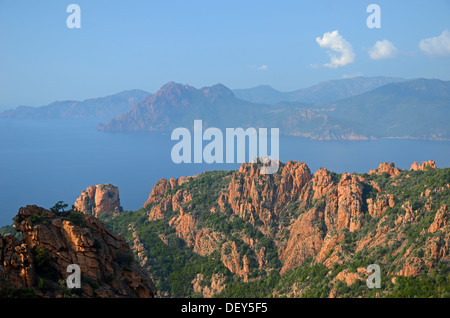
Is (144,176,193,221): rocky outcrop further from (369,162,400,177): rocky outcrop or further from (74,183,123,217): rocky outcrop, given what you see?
(369,162,400,177): rocky outcrop

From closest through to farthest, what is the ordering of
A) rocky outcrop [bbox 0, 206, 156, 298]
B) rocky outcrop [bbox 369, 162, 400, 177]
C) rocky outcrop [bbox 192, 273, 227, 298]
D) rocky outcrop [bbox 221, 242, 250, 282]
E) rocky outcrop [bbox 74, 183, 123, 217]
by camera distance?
rocky outcrop [bbox 0, 206, 156, 298], rocky outcrop [bbox 192, 273, 227, 298], rocky outcrop [bbox 221, 242, 250, 282], rocky outcrop [bbox 369, 162, 400, 177], rocky outcrop [bbox 74, 183, 123, 217]

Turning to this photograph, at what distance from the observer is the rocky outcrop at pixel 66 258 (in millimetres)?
23859

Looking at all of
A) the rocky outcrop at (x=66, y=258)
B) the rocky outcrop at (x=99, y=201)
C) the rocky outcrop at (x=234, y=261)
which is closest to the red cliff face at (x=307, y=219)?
the rocky outcrop at (x=234, y=261)

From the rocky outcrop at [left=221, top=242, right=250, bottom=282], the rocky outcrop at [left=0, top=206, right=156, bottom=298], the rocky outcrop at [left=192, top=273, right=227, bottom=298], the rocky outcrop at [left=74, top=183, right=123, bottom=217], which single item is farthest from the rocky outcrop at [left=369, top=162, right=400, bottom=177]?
the rocky outcrop at [left=74, top=183, right=123, bottom=217]

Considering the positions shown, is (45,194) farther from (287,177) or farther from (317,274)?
(317,274)

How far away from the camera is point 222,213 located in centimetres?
6650

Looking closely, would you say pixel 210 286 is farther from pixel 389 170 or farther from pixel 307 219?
pixel 389 170

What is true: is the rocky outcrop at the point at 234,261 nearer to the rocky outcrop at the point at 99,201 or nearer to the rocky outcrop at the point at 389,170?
the rocky outcrop at the point at 389,170

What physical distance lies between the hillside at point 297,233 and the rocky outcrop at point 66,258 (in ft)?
78.7

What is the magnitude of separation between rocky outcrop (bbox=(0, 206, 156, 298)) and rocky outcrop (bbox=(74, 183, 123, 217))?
5168cm

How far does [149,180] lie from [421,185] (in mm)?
128385

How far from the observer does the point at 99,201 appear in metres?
80.5

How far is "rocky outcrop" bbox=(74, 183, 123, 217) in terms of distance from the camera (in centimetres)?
8044
